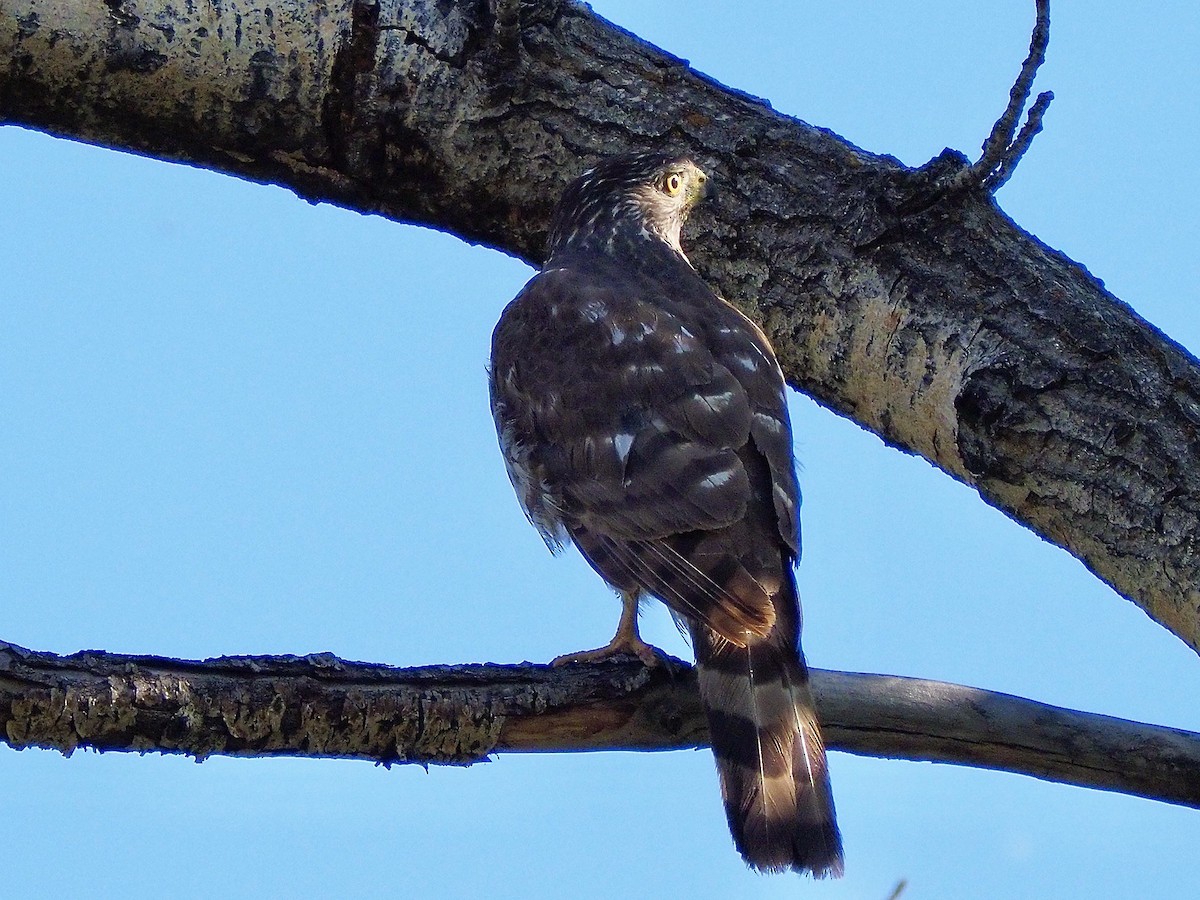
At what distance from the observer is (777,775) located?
3238 millimetres

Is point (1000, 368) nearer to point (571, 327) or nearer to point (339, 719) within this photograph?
point (571, 327)

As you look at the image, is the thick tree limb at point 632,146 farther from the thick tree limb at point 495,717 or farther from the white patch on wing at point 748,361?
the thick tree limb at point 495,717

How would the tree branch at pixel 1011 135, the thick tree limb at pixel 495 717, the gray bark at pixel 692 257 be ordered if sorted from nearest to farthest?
the thick tree limb at pixel 495 717 → the gray bark at pixel 692 257 → the tree branch at pixel 1011 135

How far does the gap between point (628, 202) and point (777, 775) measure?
2140mm

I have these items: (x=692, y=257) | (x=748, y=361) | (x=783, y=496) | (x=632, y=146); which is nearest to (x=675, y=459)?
(x=783, y=496)

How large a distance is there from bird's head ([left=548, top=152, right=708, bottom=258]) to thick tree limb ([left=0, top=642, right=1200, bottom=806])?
1540mm

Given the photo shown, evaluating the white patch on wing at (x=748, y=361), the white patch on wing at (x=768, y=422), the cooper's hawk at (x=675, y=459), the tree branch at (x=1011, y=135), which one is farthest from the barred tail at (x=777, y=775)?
the tree branch at (x=1011, y=135)

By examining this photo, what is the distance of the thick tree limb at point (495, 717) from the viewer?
284cm

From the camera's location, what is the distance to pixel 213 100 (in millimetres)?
4125

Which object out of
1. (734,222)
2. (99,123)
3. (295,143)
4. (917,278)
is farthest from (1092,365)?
(99,123)

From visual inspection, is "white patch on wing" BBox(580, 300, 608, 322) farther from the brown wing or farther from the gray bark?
the gray bark

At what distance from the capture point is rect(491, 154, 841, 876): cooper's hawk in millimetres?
3242

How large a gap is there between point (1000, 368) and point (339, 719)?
1.64 meters

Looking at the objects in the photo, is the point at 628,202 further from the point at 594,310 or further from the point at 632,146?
the point at 632,146
